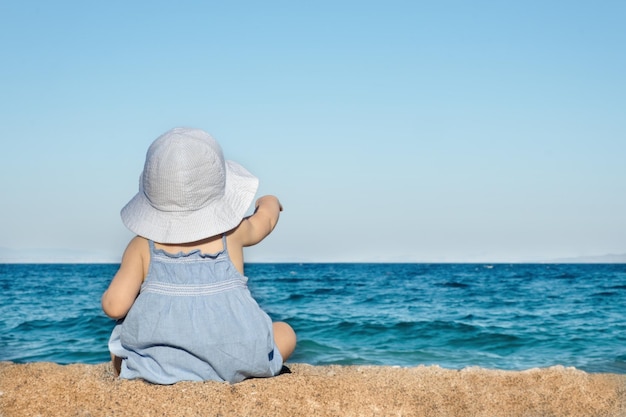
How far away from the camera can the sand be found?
274cm

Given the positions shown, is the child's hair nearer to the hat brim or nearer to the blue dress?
the hat brim

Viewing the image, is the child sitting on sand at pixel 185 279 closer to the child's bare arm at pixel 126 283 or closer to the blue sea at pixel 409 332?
the child's bare arm at pixel 126 283

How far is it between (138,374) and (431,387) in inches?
56.8

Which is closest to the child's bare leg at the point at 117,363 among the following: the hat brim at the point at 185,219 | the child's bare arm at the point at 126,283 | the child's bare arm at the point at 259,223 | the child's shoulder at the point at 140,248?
the child's bare arm at the point at 126,283

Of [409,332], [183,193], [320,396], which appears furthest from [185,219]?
[409,332]

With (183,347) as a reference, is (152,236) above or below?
above

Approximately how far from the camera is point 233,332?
2.82 metres

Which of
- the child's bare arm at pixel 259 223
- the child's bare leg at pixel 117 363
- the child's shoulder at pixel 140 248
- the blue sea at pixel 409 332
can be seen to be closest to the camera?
the child's shoulder at pixel 140 248

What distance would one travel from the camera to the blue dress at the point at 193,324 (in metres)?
2.79

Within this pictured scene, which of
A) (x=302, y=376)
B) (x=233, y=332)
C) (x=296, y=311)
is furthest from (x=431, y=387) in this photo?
(x=296, y=311)

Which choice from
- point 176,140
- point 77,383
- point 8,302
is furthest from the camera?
point 8,302

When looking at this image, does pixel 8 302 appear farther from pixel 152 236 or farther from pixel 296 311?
pixel 152 236

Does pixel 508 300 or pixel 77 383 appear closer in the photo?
pixel 77 383

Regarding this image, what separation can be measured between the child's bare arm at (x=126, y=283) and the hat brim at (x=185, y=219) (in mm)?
87
